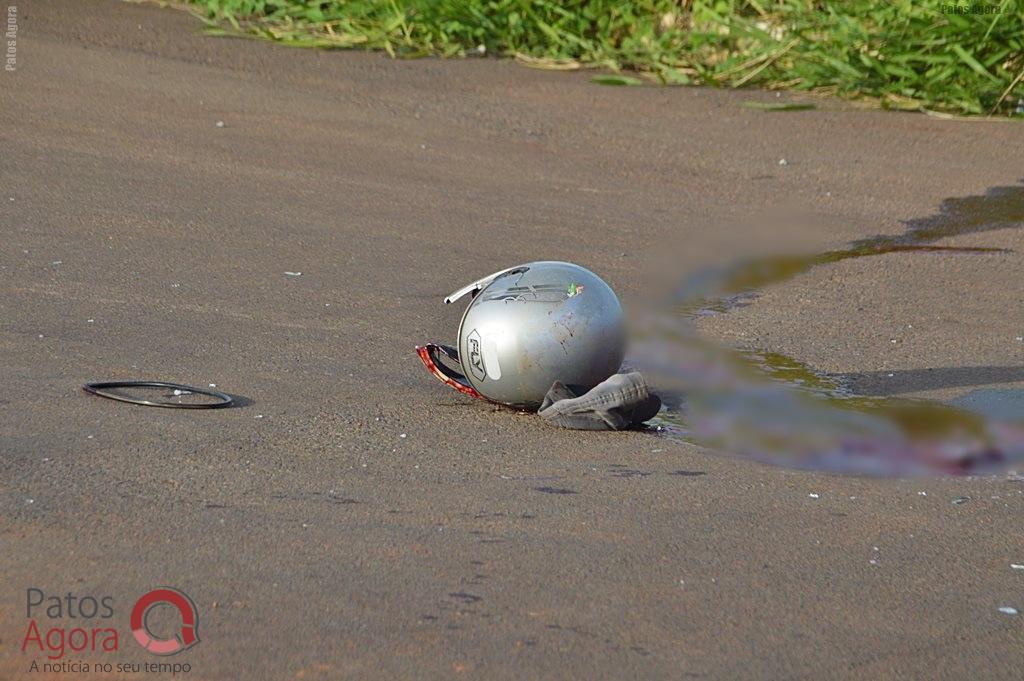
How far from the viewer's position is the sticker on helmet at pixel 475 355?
6.18 metres

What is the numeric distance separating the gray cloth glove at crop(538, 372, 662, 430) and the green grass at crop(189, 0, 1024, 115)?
8446 mm

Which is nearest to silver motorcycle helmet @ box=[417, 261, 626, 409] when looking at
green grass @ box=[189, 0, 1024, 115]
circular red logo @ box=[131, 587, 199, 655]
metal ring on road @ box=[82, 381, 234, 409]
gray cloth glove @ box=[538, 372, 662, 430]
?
gray cloth glove @ box=[538, 372, 662, 430]

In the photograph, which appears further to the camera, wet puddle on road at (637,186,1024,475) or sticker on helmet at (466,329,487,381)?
sticker on helmet at (466,329,487,381)

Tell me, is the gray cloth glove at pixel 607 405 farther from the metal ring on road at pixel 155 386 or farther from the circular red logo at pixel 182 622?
the circular red logo at pixel 182 622

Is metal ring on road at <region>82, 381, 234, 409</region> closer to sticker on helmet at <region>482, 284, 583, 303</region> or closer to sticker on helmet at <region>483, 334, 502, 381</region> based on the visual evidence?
sticker on helmet at <region>483, 334, 502, 381</region>

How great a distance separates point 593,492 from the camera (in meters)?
5.24

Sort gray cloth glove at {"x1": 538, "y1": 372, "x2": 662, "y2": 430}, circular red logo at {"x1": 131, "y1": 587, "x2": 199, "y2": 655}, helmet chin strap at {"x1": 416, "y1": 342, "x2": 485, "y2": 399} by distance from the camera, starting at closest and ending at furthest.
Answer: circular red logo at {"x1": 131, "y1": 587, "x2": 199, "y2": 655} < gray cloth glove at {"x1": 538, "y1": 372, "x2": 662, "y2": 430} < helmet chin strap at {"x1": 416, "y1": 342, "x2": 485, "y2": 399}

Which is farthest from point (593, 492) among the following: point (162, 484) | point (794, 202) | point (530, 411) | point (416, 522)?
point (794, 202)

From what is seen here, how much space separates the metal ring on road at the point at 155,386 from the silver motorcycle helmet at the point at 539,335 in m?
1.11

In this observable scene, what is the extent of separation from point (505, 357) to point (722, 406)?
1.20m

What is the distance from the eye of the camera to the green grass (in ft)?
43.9

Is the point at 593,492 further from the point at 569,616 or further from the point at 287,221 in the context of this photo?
the point at 287,221

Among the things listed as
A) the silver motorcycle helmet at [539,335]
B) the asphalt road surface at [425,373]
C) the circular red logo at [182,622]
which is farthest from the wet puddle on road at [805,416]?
the circular red logo at [182,622]

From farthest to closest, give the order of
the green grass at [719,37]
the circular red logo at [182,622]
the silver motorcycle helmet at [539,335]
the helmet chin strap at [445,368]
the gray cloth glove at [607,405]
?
the green grass at [719,37] < the helmet chin strap at [445,368] < the silver motorcycle helmet at [539,335] < the gray cloth glove at [607,405] < the circular red logo at [182,622]
